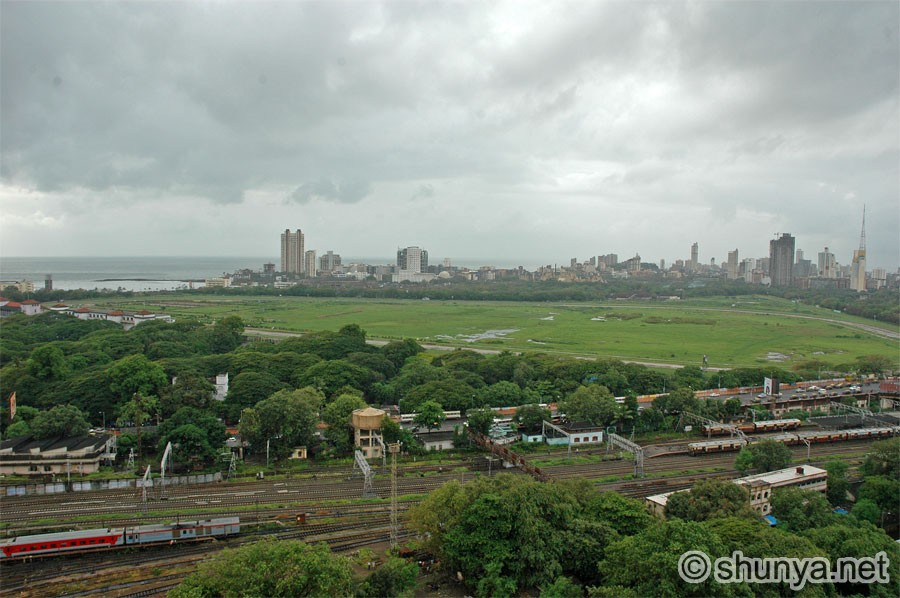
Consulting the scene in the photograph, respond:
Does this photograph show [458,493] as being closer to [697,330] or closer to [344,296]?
[697,330]

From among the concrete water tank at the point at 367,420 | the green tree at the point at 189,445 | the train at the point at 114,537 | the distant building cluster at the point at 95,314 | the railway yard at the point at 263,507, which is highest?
the distant building cluster at the point at 95,314

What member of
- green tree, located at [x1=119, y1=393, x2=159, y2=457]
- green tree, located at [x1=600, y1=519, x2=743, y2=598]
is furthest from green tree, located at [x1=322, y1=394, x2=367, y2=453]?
green tree, located at [x1=600, y1=519, x2=743, y2=598]

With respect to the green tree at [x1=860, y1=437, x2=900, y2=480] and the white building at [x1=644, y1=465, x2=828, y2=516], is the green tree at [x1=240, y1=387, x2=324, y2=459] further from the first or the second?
the green tree at [x1=860, y1=437, x2=900, y2=480]

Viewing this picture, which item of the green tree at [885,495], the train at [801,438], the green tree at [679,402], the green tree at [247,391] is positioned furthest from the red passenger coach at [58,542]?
the green tree at [679,402]

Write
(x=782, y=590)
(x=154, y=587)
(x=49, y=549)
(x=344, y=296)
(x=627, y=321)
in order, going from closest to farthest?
(x=782, y=590) < (x=154, y=587) < (x=49, y=549) < (x=627, y=321) < (x=344, y=296)

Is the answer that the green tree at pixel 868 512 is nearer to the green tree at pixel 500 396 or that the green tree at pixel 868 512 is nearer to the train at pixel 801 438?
the train at pixel 801 438

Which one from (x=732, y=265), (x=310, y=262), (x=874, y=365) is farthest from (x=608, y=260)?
(x=874, y=365)

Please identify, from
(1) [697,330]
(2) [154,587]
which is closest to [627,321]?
(1) [697,330]
